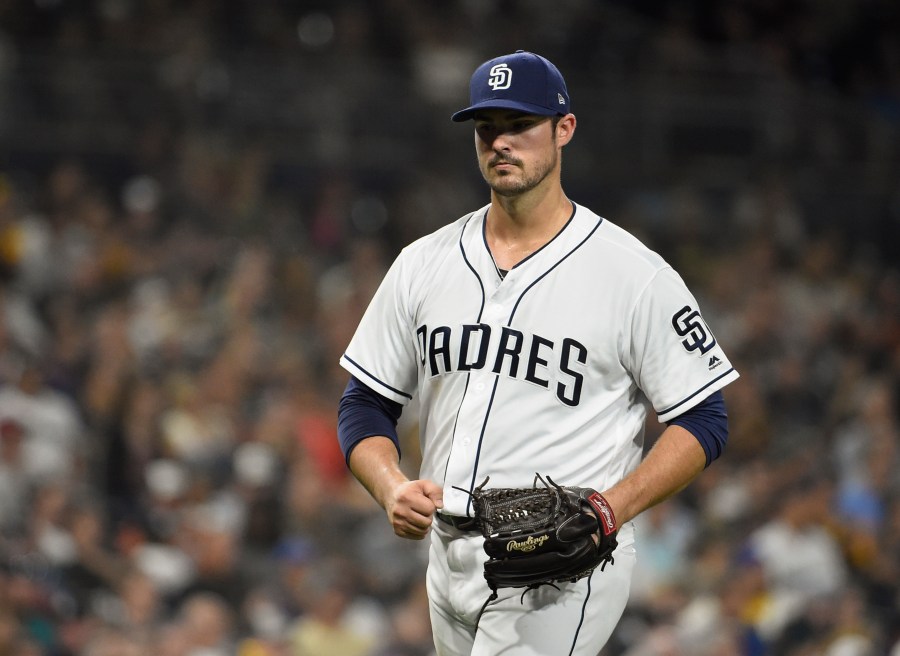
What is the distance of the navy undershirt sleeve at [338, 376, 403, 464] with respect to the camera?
327 centimetres

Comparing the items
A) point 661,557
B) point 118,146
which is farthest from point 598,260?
point 118,146

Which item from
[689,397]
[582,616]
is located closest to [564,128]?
[689,397]

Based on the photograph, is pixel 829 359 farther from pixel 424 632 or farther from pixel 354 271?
pixel 424 632

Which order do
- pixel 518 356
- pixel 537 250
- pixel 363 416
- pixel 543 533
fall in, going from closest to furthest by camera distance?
pixel 543 533
pixel 518 356
pixel 537 250
pixel 363 416

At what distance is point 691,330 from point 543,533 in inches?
24.6

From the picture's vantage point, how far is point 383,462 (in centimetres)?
313

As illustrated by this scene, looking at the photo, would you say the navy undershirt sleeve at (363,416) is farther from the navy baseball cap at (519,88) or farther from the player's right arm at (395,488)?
the navy baseball cap at (519,88)

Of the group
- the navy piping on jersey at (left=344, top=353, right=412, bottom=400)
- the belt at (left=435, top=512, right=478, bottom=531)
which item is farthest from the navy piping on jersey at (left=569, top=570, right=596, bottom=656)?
the navy piping on jersey at (left=344, top=353, right=412, bottom=400)

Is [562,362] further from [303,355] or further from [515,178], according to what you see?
[303,355]

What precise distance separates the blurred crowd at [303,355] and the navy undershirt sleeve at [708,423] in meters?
4.06

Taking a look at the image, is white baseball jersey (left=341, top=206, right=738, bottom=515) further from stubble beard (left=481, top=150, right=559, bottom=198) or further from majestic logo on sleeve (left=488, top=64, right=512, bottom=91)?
majestic logo on sleeve (left=488, top=64, right=512, bottom=91)

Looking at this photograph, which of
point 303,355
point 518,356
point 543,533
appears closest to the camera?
point 543,533

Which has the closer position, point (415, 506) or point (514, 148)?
point (415, 506)

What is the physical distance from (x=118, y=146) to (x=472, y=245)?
7.37 m
